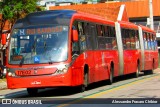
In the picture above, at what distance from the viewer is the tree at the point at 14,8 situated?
106 ft

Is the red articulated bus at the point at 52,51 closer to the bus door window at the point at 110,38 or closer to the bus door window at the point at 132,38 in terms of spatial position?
the bus door window at the point at 110,38

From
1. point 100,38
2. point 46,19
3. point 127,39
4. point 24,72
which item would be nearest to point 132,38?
point 127,39

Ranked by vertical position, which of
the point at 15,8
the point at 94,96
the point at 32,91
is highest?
the point at 15,8

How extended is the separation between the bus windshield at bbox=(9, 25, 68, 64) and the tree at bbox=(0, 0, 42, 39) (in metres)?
14.0

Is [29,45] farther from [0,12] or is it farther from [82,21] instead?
[0,12]

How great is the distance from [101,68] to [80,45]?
3.29 m

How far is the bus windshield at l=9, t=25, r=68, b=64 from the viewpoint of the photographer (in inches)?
703

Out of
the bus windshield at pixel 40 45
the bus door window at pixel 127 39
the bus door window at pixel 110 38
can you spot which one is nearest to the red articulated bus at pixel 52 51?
the bus windshield at pixel 40 45

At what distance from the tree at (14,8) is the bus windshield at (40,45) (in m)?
14.0

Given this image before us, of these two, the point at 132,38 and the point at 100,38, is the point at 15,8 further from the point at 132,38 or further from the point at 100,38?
the point at 100,38

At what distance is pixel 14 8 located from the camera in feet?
107

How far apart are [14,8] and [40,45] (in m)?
15.1

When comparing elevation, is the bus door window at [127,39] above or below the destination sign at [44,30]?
below

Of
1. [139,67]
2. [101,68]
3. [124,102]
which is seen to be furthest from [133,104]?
[139,67]
